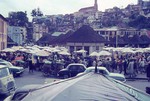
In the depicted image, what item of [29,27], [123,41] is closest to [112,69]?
[123,41]

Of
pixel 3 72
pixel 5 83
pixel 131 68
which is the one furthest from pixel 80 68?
pixel 5 83

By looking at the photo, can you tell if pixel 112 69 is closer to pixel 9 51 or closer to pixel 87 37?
pixel 9 51

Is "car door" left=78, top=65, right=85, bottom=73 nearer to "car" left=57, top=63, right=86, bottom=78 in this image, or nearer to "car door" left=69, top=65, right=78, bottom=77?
"car" left=57, top=63, right=86, bottom=78

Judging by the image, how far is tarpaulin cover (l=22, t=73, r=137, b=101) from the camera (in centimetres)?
561

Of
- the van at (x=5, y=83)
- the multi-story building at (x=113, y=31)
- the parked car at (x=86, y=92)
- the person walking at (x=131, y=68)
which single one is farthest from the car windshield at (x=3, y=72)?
the multi-story building at (x=113, y=31)

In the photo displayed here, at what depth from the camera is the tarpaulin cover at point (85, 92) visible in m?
5.61

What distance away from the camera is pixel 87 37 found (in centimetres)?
5266

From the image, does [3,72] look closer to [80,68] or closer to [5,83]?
[5,83]

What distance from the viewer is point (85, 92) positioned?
579 centimetres

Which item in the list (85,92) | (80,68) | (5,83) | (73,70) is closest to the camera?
(85,92)

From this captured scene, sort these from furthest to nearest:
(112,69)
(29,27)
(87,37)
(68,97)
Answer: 1. (29,27)
2. (87,37)
3. (112,69)
4. (68,97)

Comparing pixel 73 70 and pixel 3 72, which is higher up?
pixel 3 72

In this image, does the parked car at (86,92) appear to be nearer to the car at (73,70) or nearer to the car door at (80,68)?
the car door at (80,68)

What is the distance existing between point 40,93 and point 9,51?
36533 millimetres
